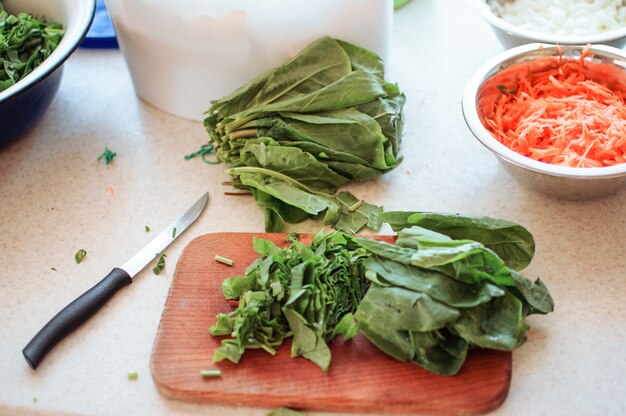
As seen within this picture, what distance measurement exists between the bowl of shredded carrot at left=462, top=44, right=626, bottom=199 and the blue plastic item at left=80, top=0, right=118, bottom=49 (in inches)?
36.4

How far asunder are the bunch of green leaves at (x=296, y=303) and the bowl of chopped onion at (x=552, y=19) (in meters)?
0.67

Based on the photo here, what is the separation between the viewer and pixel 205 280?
1.16 meters

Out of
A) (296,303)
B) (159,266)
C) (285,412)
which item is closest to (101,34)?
(159,266)

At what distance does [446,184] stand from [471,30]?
577mm

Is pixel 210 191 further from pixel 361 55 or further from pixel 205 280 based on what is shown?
pixel 361 55

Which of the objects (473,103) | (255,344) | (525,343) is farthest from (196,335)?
(473,103)

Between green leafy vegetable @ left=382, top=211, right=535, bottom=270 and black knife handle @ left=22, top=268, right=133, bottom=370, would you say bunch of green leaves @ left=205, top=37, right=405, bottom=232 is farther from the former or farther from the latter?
black knife handle @ left=22, top=268, right=133, bottom=370

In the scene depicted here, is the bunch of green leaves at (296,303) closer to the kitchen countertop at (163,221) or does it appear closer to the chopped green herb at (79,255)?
the kitchen countertop at (163,221)

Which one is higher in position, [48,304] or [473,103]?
[473,103]

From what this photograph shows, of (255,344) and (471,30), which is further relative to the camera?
(471,30)

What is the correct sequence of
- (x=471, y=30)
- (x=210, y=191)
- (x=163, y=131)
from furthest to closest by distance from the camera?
1. (x=471, y=30)
2. (x=163, y=131)
3. (x=210, y=191)

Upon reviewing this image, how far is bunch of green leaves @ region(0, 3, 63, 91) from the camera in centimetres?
138

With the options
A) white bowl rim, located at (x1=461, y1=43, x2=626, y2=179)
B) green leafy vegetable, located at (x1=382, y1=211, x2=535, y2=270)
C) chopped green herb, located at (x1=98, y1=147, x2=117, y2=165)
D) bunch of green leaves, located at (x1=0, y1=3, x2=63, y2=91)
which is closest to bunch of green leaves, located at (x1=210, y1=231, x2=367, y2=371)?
green leafy vegetable, located at (x1=382, y1=211, x2=535, y2=270)

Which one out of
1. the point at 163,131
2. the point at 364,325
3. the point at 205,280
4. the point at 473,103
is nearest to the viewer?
the point at 364,325
